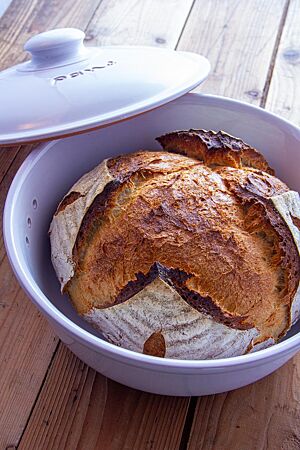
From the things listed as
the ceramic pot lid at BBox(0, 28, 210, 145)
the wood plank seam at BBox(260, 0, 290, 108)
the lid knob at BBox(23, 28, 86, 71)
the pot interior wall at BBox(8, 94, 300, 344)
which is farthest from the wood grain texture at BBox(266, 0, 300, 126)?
the lid knob at BBox(23, 28, 86, 71)

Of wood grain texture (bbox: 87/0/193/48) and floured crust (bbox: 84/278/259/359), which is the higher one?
wood grain texture (bbox: 87/0/193/48)

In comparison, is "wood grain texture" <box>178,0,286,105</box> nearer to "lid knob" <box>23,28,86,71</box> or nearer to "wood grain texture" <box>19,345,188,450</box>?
"lid knob" <box>23,28,86,71</box>

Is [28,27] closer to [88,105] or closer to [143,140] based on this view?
[143,140]

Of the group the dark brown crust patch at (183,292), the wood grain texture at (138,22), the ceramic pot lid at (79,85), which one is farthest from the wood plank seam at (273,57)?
the dark brown crust patch at (183,292)

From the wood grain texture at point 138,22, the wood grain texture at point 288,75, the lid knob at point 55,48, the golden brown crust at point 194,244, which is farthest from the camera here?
the wood grain texture at point 138,22

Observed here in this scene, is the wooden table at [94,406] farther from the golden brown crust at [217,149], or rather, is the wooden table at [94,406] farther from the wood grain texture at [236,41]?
the wood grain texture at [236,41]

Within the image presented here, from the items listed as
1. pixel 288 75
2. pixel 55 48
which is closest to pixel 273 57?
pixel 288 75

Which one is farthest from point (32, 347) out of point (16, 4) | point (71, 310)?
point (16, 4)

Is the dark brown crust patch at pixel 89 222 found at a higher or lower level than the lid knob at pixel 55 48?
lower
